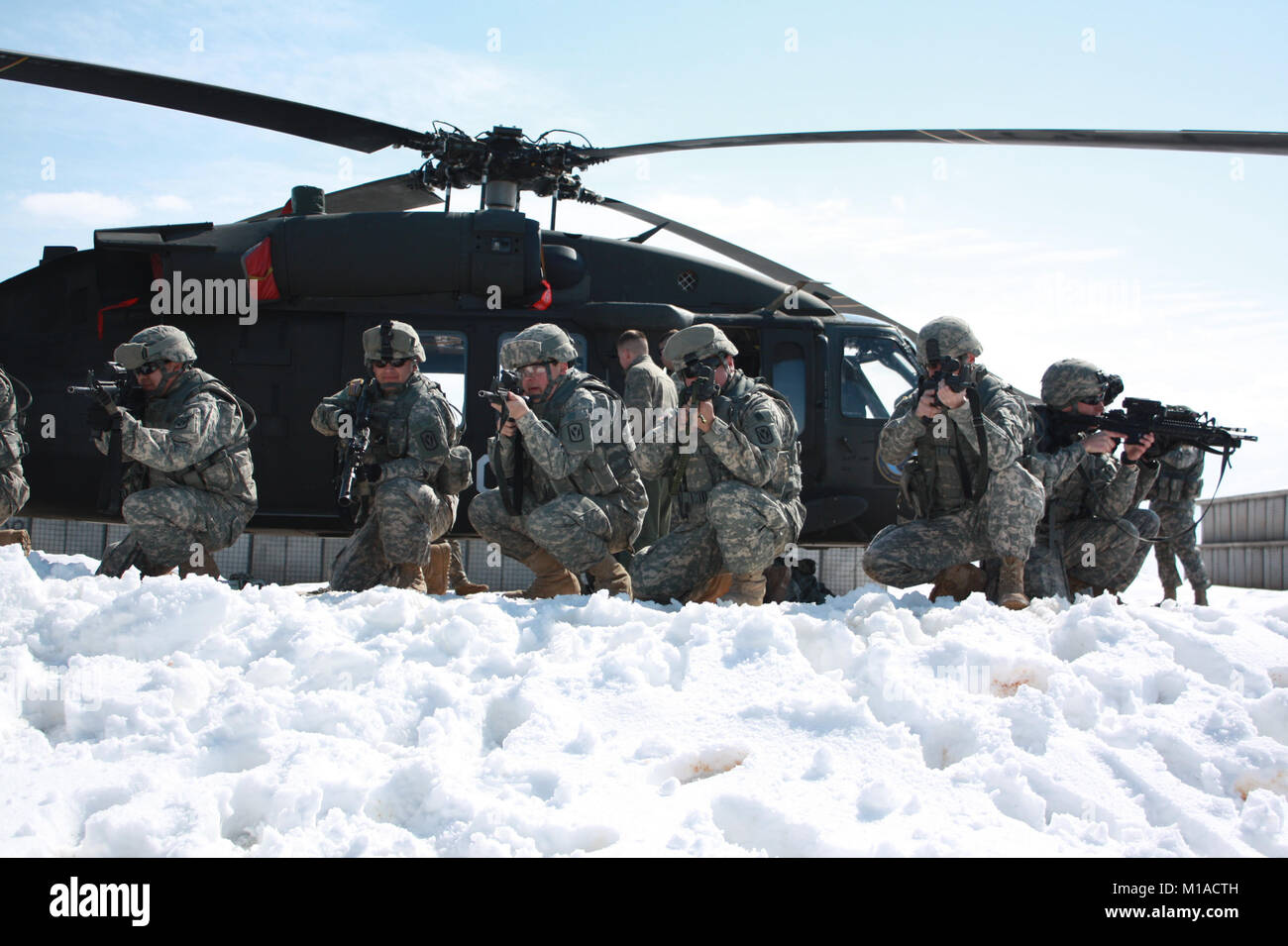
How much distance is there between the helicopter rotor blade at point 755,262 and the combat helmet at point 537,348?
2.83 meters

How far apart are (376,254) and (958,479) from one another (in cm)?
425

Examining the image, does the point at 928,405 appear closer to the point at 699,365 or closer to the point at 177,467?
the point at 699,365

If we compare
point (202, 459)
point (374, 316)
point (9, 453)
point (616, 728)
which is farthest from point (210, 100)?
point (616, 728)

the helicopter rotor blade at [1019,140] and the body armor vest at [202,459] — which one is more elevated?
the helicopter rotor blade at [1019,140]

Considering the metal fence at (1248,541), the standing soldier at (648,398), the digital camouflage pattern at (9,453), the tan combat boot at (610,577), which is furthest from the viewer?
the metal fence at (1248,541)

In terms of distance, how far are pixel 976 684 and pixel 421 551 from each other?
3008 millimetres

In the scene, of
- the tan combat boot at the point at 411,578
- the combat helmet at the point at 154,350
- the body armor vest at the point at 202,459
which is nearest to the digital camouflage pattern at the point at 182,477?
the body armor vest at the point at 202,459

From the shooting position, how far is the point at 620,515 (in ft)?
18.4

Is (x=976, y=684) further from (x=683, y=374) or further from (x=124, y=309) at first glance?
(x=124, y=309)

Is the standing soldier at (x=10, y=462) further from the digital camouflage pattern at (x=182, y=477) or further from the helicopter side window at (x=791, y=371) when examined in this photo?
the helicopter side window at (x=791, y=371)

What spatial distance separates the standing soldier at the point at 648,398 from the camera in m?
6.06

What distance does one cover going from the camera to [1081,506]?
6055 mm
